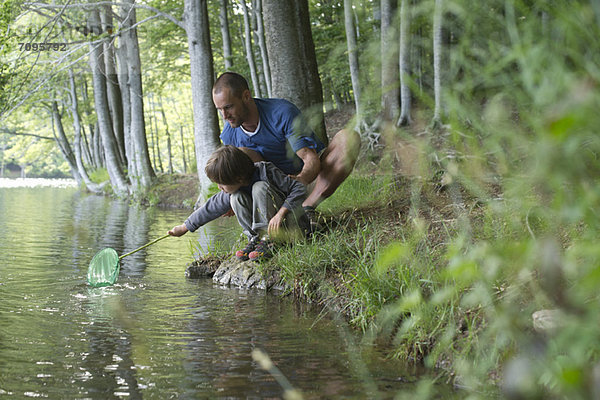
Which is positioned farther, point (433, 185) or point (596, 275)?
point (433, 185)

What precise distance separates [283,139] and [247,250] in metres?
0.92

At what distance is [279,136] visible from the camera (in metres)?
4.57

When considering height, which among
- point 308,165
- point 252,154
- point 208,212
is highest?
point 252,154

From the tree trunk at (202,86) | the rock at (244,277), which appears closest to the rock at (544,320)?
the rock at (244,277)

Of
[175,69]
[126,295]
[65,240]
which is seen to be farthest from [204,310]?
[175,69]

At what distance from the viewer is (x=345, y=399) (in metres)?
2.09

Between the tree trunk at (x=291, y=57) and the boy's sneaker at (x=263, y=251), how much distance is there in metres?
1.93

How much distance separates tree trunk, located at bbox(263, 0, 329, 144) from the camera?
6039 millimetres

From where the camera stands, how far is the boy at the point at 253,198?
13.5ft

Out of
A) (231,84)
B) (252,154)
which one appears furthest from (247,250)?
Result: (231,84)

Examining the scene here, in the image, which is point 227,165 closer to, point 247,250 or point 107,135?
point 247,250

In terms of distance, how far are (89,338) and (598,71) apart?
253cm

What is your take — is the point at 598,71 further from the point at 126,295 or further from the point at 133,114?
the point at 133,114

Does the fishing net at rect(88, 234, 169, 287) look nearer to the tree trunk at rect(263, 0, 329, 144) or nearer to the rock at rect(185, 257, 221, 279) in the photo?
the rock at rect(185, 257, 221, 279)
